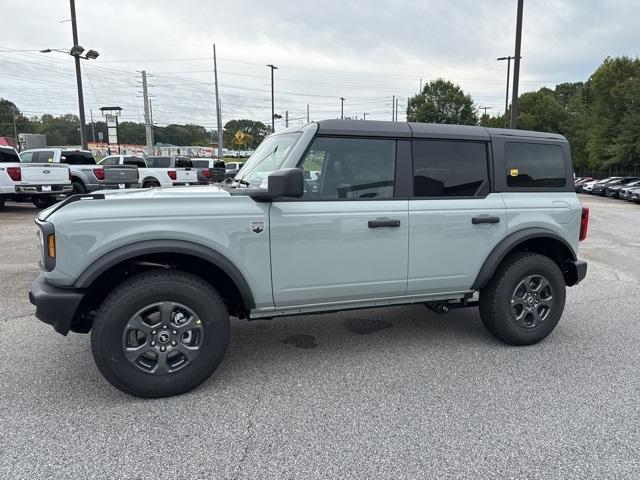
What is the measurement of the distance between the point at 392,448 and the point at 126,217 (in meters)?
2.17

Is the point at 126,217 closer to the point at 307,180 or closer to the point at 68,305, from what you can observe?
the point at 68,305

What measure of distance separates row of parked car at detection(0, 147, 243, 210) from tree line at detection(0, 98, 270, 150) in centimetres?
7857

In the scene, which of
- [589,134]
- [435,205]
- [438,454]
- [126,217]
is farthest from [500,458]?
[589,134]

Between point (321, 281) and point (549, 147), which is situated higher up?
point (549, 147)

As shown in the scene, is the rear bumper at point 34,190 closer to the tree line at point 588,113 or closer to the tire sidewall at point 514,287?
the tire sidewall at point 514,287

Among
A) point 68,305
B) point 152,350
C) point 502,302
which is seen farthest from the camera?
point 502,302

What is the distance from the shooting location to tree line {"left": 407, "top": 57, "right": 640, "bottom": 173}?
35344mm

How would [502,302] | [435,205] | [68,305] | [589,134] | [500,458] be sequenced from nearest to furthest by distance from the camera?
[500,458], [68,305], [435,205], [502,302], [589,134]

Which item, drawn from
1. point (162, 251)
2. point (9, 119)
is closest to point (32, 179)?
point (162, 251)

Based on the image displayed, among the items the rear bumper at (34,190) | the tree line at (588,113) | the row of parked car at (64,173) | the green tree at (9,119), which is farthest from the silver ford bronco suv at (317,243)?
the green tree at (9,119)

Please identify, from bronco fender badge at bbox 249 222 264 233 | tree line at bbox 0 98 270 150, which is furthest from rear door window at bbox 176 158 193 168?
tree line at bbox 0 98 270 150

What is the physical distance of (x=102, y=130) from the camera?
10869 centimetres

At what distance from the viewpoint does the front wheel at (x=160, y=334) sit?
2.93 meters

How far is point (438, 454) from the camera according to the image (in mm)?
2537
